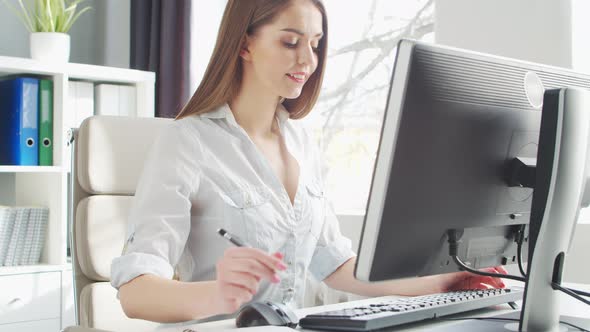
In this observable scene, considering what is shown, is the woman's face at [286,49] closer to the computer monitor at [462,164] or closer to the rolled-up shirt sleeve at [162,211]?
the rolled-up shirt sleeve at [162,211]

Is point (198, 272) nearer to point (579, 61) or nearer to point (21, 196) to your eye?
point (579, 61)

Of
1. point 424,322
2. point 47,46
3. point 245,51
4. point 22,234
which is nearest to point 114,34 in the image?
point 47,46

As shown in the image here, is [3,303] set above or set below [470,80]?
below

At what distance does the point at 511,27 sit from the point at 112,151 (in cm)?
121

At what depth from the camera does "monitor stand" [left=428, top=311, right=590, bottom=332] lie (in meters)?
1.00

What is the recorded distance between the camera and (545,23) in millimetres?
2006

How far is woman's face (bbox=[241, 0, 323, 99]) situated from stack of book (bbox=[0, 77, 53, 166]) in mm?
1396

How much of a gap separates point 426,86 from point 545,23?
131 cm

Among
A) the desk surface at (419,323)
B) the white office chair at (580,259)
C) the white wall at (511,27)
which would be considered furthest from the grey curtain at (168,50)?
the desk surface at (419,323)

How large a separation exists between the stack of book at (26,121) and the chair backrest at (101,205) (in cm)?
109

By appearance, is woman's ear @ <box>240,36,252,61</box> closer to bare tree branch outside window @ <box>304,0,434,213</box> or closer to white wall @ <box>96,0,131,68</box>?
bare tree branch outside window @ <box>304,0,434,213</box>

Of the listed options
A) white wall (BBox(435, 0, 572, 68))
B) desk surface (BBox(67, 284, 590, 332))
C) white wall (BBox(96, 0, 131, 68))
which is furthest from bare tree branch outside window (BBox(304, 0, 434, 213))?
desk surface (BBox(67, 284, 590, 332))

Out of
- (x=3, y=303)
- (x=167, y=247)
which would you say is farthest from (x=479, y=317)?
(x=3, y=303)

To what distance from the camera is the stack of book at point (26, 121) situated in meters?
2.53
